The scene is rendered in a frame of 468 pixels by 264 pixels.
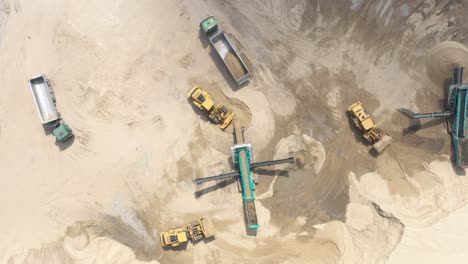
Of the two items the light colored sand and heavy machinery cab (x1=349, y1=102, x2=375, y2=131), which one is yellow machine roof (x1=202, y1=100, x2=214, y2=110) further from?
the light colored sand

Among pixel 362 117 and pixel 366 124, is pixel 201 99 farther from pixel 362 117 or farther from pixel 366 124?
pixel 366 124

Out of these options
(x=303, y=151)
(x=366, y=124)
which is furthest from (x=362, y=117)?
(x=303, y=151)

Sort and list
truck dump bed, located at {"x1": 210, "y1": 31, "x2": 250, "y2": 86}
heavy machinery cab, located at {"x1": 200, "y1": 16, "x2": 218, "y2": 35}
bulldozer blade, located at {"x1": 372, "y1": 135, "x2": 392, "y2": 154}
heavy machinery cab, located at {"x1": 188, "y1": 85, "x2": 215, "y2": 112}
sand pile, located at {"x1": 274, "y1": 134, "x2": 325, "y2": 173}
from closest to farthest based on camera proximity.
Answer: heavy machinery cab, located at {"x1": 200, "y1": 16, "x2": 218, "y2": 35}
heavy machinery cab, located at {"x1": 188, "y1": 85, "x2": 215, "y2": 112}
bulldozer blade, located at {"x1": 372, "y1": 135, "x2": 392, "y2": 154}
truck dump bed, located at {"x1": 210, "y1": 31, "x2": 250, "y2": 86}
sand pile, located at {"x1": 274, "y1": 134, "x2": 325, "y2": 173}

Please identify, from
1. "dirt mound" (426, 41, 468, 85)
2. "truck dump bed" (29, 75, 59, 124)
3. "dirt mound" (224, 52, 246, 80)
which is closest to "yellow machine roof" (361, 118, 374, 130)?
"dirt mound" (426, 41, 468, 85)

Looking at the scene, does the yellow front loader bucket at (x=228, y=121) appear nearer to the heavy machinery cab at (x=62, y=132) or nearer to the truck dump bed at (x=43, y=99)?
the heavy machinery cab at (x=62, y=132)

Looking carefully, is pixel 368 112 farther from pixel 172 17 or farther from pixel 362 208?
pixel 172 17
